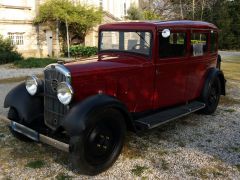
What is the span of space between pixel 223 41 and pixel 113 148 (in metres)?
25.9

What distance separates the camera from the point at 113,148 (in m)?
4.48

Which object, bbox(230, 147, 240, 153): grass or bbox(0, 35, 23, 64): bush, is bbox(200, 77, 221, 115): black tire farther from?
bbox(0, 35, 23, 64): bush

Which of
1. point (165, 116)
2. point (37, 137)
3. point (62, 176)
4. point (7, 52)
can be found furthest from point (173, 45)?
point (7, 52)

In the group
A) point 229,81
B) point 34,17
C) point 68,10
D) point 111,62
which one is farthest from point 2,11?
point 111,62

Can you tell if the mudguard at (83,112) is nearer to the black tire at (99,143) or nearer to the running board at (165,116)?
the black tire at (99,143)

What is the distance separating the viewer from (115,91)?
485cm

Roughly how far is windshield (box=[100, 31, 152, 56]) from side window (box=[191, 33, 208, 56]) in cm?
128

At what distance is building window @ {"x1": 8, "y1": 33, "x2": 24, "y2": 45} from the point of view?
19272 mm

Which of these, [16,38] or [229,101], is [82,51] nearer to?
[16,38]

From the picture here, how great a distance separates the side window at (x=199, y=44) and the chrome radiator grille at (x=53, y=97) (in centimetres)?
292

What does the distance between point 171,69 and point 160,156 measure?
168 cm

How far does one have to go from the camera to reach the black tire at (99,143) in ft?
13.0

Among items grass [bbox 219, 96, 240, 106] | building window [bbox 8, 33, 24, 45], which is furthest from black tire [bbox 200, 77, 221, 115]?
building window [bbox 8, 33, 24, 45]

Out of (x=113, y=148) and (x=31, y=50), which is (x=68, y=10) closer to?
(x=31, y=50)
